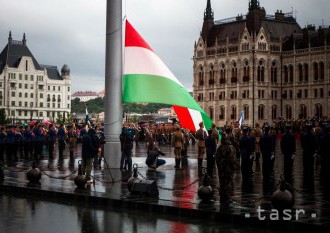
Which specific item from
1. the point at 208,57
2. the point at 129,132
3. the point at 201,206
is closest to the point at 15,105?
the point at 208,57

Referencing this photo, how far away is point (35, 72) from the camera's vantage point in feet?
498

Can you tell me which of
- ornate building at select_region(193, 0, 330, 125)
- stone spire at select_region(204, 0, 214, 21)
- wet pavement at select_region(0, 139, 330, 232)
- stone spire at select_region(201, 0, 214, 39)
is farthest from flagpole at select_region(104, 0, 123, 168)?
stone spire at select_region(204, 0, 214, 21)

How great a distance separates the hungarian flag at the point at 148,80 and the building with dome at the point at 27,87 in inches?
4855

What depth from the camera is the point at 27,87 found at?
498 ft

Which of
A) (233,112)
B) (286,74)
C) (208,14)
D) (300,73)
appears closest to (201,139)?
(300,73)

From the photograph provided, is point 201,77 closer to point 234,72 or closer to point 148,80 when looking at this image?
point 234,72

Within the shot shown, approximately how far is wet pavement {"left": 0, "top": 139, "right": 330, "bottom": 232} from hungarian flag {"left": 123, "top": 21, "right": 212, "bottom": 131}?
2783mm

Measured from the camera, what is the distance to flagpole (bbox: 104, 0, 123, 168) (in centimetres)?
2264

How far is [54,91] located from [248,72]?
2693 inches

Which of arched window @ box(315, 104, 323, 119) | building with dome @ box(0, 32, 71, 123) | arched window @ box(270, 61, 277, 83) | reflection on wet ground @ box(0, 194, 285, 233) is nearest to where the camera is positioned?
reflection on wet ground @ box(0, 194, 285, 233)

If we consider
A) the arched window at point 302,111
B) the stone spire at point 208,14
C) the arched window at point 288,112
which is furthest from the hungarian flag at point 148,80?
the stone spire at point 208,14

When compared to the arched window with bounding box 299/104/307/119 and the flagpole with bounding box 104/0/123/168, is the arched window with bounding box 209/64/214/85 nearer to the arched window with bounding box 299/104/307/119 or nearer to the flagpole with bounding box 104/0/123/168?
the arched window with bounding box 299/104/307/119

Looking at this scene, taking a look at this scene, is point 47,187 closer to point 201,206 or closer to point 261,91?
point 201,206

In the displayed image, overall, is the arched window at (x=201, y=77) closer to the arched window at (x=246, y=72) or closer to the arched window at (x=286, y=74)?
the arched window at (x=246, y=72)
